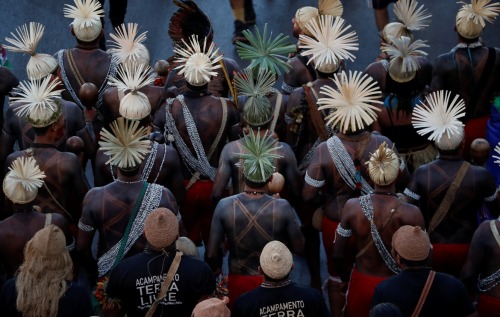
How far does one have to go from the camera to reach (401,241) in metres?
5.18

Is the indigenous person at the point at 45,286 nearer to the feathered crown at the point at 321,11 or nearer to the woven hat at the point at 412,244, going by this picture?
the woven hat at the point at 412,244

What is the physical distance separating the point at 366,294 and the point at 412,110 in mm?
1829

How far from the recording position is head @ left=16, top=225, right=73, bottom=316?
4879 millimetres

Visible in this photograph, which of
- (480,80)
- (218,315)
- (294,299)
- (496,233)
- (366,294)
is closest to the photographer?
(218,315)

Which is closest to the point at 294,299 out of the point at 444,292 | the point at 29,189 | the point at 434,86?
the point at 444,292

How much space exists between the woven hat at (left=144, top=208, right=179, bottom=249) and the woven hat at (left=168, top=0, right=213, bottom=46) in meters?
3.06

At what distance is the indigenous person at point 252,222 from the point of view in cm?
575

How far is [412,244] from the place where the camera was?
16.8 feet

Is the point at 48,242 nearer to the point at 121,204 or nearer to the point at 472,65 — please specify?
the point at 121,204

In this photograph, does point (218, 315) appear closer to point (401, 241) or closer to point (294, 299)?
point (294, 299)

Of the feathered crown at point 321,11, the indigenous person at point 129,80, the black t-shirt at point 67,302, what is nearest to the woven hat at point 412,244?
the black t-shirt at point 67,302

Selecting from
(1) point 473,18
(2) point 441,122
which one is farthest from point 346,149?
(1) point 473,18

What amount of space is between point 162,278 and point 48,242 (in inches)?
26.8

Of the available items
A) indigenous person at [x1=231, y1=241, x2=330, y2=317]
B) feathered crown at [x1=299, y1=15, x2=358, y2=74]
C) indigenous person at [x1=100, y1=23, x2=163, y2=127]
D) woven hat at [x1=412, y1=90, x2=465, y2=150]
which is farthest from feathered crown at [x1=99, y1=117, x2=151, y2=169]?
woven hat at [x1=412, y1=90, x2=465, y2=150]
